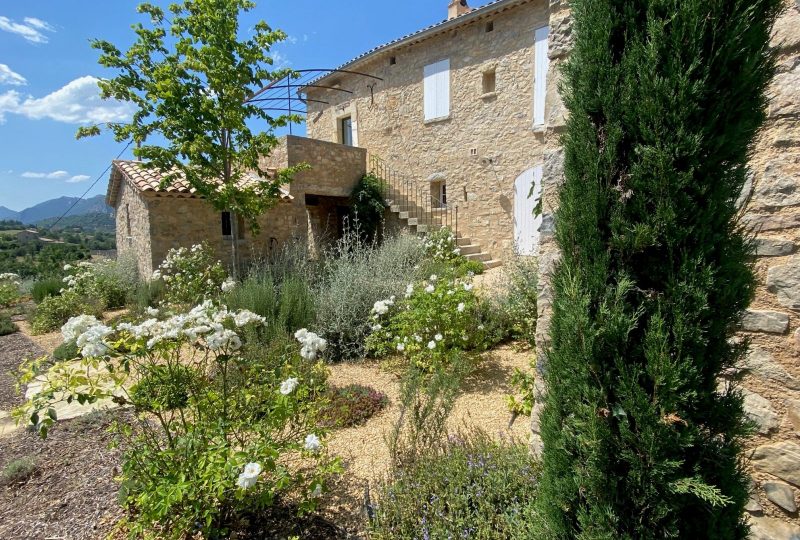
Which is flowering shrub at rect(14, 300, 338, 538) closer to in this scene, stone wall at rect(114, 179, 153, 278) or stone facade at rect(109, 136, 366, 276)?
stone facade at rect(109, 136, 366, 276)

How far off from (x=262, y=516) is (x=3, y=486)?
1965mm

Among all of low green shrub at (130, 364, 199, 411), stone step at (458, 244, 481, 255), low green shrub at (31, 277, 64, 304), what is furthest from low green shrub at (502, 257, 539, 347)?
low green shrub at (31, 277, 64, 304)

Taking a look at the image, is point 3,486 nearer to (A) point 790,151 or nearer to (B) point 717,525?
(B) point 717,525

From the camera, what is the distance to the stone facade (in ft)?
26.6

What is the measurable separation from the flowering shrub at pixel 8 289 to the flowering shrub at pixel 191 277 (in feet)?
14.7

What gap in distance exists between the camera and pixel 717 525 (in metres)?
1.35

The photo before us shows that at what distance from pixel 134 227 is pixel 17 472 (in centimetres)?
802

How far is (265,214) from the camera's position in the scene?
9.04m

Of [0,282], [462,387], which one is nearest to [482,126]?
[462,387]

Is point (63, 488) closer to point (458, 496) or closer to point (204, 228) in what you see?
point (458, 496)

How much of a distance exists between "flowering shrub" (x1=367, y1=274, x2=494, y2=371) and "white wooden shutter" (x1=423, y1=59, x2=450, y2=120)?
26.2 ft

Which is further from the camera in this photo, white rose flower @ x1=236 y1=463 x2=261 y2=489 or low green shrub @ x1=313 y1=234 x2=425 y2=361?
low green shrub @ x1=313 y1=234 x2=425 y2=361

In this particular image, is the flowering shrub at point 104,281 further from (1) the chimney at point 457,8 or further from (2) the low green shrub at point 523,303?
(1) the chimney at point 457,8

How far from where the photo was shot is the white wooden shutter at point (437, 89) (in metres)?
10.5
